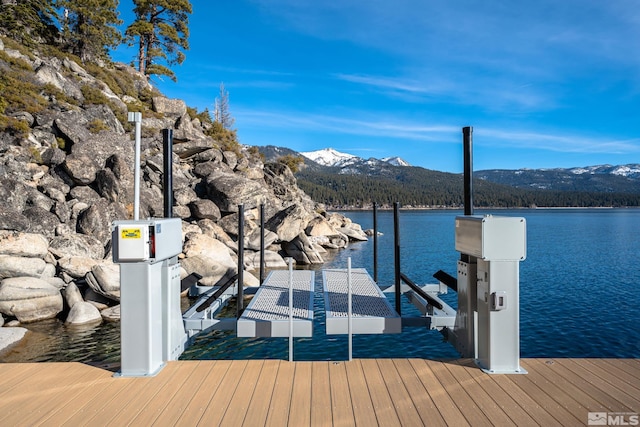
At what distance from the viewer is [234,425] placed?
3.37 meters

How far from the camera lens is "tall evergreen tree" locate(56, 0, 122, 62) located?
32625 mm

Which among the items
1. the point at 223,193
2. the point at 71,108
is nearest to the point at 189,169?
the point at 223,193

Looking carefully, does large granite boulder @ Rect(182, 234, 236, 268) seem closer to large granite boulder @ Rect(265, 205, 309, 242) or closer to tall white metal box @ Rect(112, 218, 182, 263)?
large granite boulder @ Rect(265, 205, 309, 242)

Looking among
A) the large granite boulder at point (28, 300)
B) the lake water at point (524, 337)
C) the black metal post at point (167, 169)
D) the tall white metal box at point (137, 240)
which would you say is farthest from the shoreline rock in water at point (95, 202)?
the tall white metal box at point (137, 240)

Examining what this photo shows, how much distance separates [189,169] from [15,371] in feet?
90.5

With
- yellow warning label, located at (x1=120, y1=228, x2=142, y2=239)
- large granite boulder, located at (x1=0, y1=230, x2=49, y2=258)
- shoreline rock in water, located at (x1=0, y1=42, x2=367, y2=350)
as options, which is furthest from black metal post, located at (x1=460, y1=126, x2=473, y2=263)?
large granite boulder, located at (x1=0, y1=230, x2=49, y2=258)

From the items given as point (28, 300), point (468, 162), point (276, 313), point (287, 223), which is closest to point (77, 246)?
point (28, 300)

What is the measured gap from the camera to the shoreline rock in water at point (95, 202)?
536 inches

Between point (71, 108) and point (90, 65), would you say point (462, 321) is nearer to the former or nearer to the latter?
point (71, 108)

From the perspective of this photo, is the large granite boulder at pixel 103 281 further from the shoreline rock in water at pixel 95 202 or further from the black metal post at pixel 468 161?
the black metal post at pixel 468 161

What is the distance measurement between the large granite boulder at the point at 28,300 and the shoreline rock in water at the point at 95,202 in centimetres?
A: 3

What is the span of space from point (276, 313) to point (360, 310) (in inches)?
50.9

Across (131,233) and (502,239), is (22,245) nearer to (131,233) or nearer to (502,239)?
(131,233)
